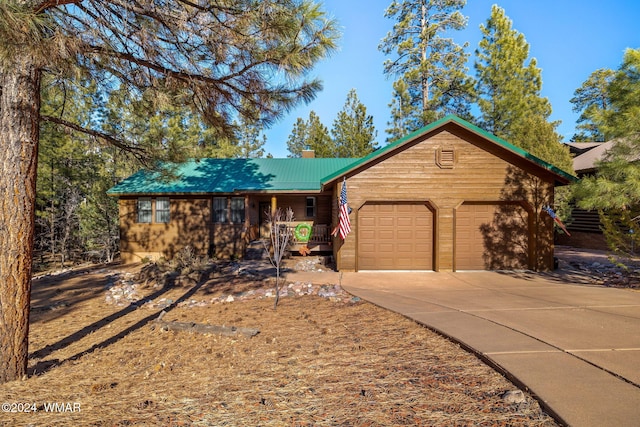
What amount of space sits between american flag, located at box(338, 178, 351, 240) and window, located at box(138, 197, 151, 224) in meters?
9.60

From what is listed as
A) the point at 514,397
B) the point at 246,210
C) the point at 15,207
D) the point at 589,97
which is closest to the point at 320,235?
the point at 246,210

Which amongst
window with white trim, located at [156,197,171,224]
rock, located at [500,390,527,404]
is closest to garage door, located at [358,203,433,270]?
rock, located at [500,390,527,404]

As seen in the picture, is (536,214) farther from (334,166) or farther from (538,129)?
(334,166)

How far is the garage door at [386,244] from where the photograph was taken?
35.6 feet

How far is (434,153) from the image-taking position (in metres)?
10.6

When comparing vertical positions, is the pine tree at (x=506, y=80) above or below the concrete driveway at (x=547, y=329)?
above

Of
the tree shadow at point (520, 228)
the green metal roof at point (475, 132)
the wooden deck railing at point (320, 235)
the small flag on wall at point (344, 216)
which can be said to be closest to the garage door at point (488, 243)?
the tree shadow at point (520, 228)

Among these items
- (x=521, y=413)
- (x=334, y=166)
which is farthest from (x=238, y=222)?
(x=521, y=413)

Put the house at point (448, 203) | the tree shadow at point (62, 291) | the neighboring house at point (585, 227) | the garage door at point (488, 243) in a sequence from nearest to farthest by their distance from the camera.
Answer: the tree shadow at point (62, 291) < the house at point (448, 203) < the garage door at point (488, 243) < the neighboring house at point (585, 227)

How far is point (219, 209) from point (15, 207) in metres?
11.1

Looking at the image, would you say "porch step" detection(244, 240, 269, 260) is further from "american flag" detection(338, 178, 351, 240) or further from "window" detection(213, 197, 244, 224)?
"american flag" detection(338, 178, 351, 240)

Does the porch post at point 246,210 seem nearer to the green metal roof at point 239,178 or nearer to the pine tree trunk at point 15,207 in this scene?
the green metal roof at point 239,178

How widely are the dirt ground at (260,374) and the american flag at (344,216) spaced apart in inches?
117

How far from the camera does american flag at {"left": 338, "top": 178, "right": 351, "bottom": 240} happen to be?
31.9 feet
